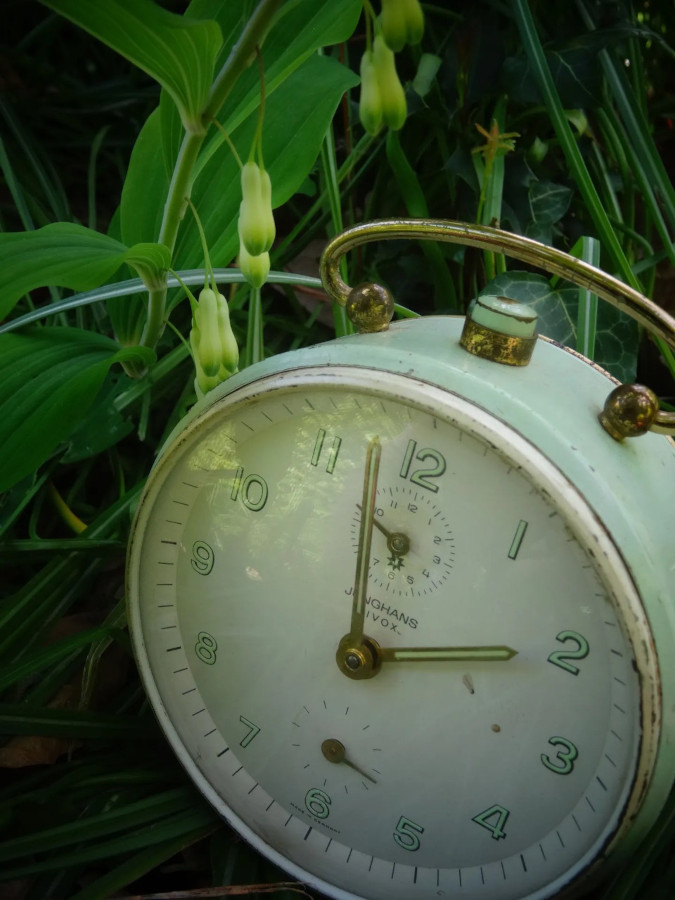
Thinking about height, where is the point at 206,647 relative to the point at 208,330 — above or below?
below

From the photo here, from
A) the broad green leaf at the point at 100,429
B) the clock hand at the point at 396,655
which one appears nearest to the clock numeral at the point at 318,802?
the clock hand at the point at 396,655

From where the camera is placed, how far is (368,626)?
0.69m

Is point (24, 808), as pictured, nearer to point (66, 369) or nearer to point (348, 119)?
point (66, 369)

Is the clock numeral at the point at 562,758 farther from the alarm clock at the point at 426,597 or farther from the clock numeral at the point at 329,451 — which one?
the clock numeral at the point at 329,451

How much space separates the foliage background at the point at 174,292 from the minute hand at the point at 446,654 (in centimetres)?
19

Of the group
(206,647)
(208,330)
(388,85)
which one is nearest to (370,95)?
(388,85)

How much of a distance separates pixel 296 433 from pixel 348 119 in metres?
0.57

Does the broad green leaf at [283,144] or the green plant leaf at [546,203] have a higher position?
the green plant leaf at [546,203]

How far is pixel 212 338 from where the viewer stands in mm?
772

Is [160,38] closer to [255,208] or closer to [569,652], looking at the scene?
[255,208]

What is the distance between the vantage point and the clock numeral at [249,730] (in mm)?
777

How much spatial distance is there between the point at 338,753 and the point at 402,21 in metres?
0.57

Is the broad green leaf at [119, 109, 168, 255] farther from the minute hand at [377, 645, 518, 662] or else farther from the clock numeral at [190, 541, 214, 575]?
the minute hand at [377, 645, 518, 662]

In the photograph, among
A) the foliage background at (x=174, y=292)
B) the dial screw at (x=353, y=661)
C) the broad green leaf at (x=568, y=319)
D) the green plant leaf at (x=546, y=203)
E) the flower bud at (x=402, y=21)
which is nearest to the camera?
the flower bud at (x=402, y=21)
